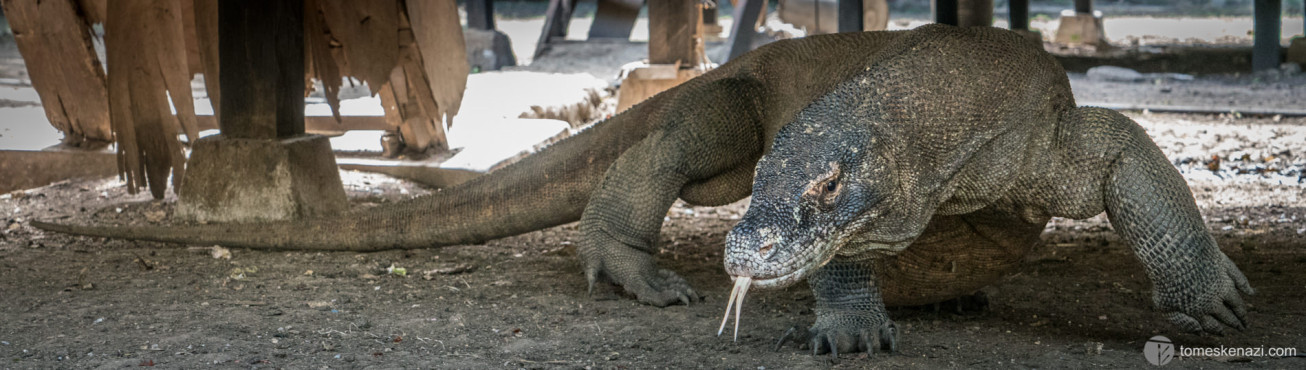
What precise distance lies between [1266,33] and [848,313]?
431 inches

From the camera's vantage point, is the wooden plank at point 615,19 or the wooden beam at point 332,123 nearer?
the wooden beam at point 332,123

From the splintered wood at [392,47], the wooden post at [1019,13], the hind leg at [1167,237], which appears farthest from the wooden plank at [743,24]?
the hind leg at [1167,237]

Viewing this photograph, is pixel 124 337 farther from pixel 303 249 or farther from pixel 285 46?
pixel 285 46

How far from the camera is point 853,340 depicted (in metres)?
3.00

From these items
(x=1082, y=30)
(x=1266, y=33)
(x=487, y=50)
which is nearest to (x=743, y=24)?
(x=487, y=50)

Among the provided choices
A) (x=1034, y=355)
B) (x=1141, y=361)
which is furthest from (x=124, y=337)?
(x=1141, y=361)

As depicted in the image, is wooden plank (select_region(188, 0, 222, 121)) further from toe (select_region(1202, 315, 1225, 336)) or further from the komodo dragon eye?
toe (select_region(1202, 315, 1225, 336))

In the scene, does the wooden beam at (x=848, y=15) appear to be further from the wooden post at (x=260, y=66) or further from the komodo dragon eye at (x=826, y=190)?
the komodo dragon eye at (x=826, y=190)

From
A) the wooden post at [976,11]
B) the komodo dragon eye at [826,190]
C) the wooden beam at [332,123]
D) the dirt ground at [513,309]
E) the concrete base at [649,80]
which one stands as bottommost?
the dirt ground at [513,309]

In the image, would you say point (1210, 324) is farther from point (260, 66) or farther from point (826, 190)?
point (260, 66)

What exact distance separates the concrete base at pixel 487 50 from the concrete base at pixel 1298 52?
29.8 ft

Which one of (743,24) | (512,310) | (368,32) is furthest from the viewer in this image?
(743,24)

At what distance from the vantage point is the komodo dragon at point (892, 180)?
244cm

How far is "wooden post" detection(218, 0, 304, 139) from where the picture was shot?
4598 millimetres
